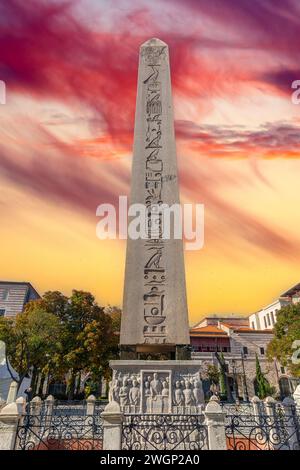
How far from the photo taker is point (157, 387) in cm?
649

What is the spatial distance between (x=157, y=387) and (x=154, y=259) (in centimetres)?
263

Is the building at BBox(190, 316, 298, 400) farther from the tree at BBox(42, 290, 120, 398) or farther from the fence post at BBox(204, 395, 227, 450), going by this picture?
the fence post at BBox(204, 395, 227, 450)

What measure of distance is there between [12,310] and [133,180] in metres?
29.9

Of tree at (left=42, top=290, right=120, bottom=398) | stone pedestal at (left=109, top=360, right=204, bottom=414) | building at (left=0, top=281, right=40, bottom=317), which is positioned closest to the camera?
stone pedestal at (left=109, top=360, right=204, bottom=414)

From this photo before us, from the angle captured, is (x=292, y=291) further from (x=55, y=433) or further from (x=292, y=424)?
(x=55, y=433)

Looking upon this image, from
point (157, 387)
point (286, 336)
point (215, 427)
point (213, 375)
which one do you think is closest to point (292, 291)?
point (213, 375)

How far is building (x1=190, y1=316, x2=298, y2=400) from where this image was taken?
32.4m

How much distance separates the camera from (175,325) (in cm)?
679

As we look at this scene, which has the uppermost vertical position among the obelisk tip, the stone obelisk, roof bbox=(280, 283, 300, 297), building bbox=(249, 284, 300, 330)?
roof bbox=(280, 283, 300, 297)

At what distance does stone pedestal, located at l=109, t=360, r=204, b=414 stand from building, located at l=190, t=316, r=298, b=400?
27.3 m

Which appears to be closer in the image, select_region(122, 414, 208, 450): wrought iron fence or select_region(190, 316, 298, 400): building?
select_region(122, 414, 208, 450): wrought iron fence

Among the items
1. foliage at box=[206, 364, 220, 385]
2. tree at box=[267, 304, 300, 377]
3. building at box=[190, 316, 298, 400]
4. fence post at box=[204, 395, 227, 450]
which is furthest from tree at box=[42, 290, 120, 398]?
fence post at box=[204, 395, 227, 450]
